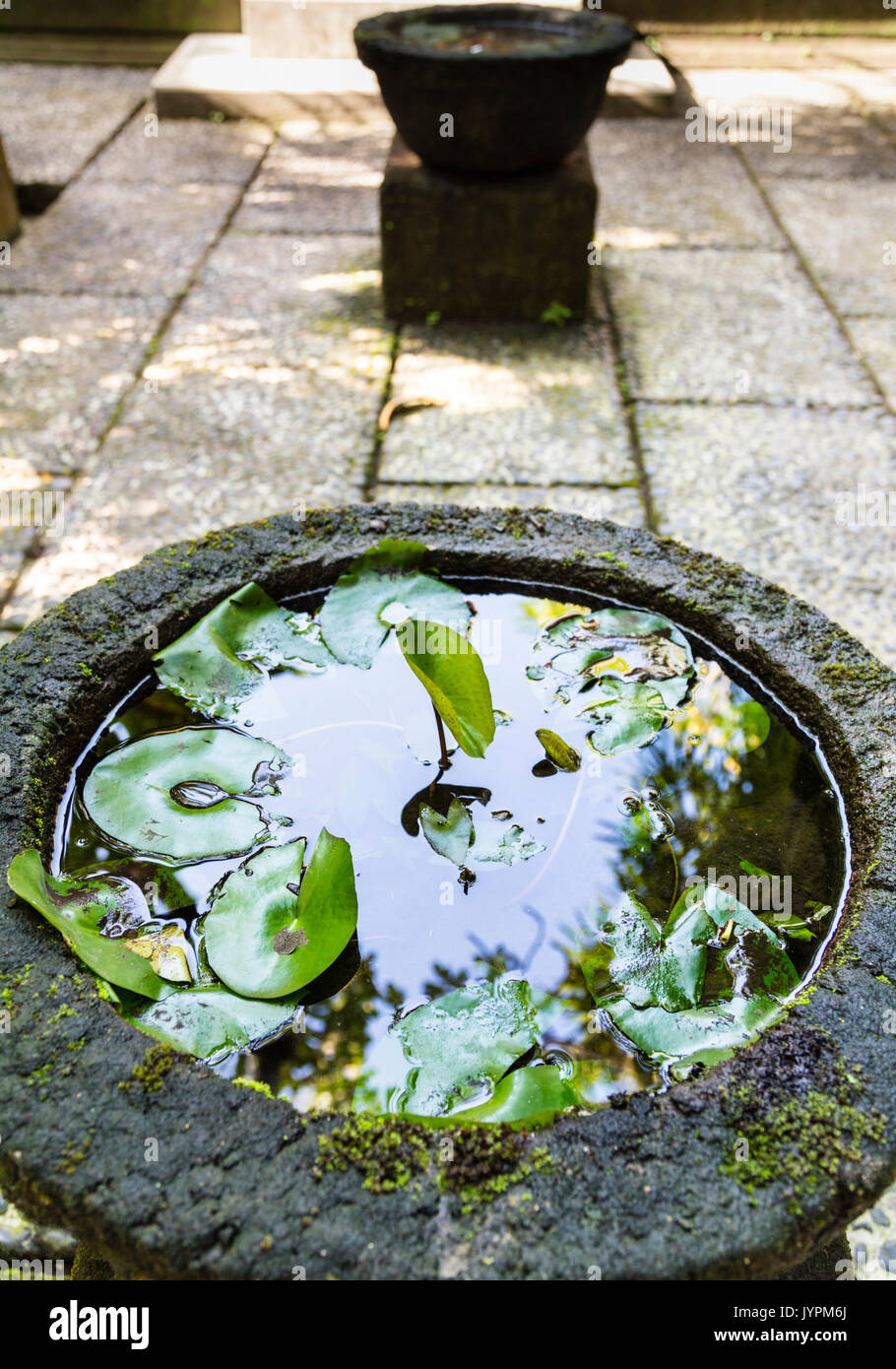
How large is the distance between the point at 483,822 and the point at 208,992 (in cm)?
40

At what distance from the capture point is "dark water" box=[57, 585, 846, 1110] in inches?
45.1

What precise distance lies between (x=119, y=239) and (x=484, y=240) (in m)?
1.65

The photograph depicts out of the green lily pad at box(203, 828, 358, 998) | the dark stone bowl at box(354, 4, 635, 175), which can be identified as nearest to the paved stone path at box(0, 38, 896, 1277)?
the dark stone bowl at box(354, 4, 635, 175)

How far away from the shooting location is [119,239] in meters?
4.18

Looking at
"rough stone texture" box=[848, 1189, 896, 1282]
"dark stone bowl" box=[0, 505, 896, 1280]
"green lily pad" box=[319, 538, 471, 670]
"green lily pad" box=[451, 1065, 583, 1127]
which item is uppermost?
"green lily pad" box=[319, 538, 471, 670]

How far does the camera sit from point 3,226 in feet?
13.5

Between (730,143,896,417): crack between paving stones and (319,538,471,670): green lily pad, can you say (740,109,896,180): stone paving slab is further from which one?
(319,538,471,670): green lily pad

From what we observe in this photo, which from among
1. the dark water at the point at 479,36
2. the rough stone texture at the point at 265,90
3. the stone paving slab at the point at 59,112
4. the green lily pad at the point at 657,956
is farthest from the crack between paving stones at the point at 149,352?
the green lily pad at the point at 657,956

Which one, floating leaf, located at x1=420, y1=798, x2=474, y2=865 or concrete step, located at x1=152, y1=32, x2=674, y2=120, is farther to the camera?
concrete step, located at x1=152, y1=32, x2=674, y2=120

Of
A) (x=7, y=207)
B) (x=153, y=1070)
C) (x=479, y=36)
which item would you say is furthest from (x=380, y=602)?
(x=7, y=207)

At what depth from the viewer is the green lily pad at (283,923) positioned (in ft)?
3.78

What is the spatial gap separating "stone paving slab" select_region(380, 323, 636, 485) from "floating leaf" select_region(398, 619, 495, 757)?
5.46ft

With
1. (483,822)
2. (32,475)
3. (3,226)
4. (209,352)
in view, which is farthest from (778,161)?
(483,822)

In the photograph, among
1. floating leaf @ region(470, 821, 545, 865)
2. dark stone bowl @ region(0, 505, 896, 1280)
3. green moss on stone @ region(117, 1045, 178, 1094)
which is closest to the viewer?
dark stone bowl @ region(0, 505, 896, 1280)
